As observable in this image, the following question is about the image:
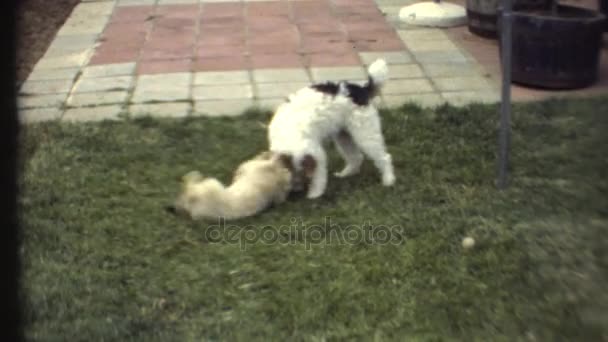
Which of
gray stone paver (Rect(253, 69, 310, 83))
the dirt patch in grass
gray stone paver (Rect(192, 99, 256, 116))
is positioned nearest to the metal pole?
gray stone paver (Rect(192, 99, 256, 116))

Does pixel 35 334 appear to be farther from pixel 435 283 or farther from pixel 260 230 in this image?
pixel 435 283

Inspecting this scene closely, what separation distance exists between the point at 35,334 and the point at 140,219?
1.06 meters

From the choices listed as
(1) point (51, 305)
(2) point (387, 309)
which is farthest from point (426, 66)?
(1) point (51, 305)

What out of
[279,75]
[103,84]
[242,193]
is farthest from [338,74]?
[242,193]

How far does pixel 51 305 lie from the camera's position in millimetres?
3447

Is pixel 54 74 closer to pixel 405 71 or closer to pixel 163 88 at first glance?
pixel 163 88

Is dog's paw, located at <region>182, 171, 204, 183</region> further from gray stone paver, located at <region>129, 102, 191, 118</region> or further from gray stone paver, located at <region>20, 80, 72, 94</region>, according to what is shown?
gray stone paver, located at <region>20, 80, 72, 94</region>

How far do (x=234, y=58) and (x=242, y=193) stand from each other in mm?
2900

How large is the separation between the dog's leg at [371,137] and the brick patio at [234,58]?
1378 mm

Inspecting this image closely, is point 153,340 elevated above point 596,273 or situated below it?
above

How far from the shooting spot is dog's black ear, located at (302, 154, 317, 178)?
426 cm

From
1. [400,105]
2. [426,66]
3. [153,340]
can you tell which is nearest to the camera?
[153,340]
